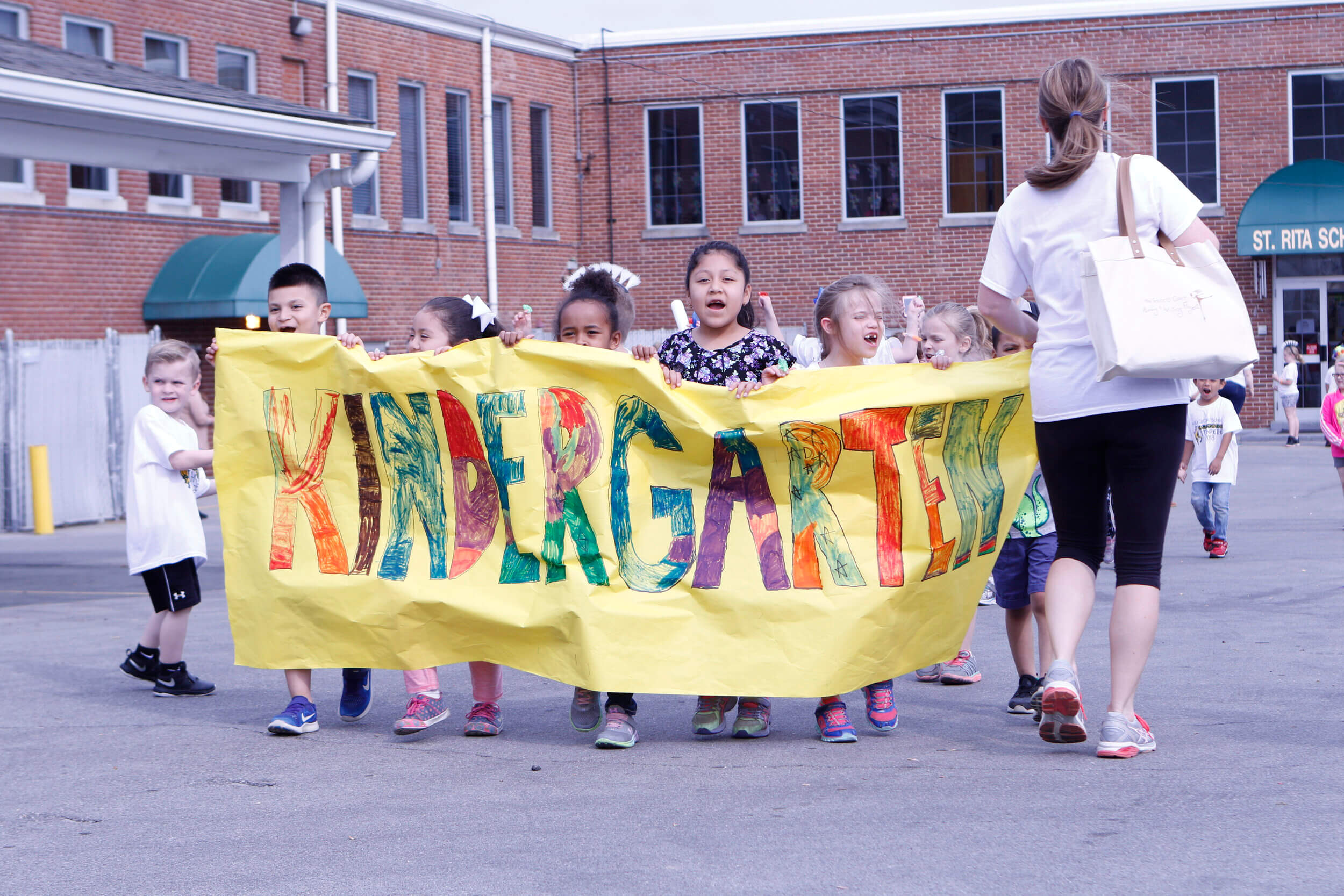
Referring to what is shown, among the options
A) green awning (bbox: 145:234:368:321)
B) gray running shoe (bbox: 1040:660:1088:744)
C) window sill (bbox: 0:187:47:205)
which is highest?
window sill (bbox: 0:187:47:205)

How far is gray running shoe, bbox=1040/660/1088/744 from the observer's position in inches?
185

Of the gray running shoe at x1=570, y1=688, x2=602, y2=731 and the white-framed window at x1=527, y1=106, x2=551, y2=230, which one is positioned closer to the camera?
the gray running shoe at x1=570, y1=688, x2=602, y2=731

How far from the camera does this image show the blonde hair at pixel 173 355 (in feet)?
22.2

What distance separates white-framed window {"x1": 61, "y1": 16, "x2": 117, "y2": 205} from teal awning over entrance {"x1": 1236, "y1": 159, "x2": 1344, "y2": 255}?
1884cm

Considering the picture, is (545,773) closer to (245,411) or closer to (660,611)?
(660,611)

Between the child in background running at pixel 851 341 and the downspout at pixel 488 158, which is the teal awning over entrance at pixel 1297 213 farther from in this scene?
the child in background running at pixel 851 341

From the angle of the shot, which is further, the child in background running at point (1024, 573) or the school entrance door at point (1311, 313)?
the school entrance door at point (1311, 313)

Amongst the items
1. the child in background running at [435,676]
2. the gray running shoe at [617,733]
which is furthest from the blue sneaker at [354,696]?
the gray running shoe at [617,733]

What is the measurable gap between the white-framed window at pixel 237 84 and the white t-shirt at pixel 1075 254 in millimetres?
18042

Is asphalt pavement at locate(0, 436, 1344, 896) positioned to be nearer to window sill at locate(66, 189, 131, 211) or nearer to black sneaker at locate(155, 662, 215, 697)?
black sneaker at locate(155, 662, 215, 697)

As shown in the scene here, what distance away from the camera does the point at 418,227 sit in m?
24.9

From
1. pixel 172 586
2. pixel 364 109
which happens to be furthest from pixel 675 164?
pixel 172 586

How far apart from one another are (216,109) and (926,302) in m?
18.4

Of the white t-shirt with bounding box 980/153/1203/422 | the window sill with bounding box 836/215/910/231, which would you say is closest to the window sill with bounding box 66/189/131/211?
the window sill with bounding box 836/215/910/231
